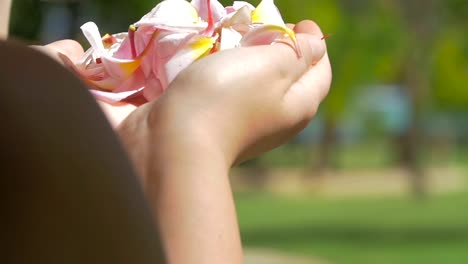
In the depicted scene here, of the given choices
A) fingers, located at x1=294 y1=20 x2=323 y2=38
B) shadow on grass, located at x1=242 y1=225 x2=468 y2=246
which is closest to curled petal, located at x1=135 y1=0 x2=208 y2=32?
fingers, located at x1=294 y1=20 x2=323 y2=38

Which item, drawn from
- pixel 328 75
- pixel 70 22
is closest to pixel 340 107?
pixel 70 22

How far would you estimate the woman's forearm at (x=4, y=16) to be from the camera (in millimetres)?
1492

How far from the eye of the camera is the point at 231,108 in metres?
1.17

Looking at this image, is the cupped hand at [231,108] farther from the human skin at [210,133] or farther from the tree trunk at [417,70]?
the tree trunk at [417,70]

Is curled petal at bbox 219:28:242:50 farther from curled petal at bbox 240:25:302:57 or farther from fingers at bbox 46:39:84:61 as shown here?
fingers at bbox 46:39:84:61

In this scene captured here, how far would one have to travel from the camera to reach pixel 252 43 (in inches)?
52.3

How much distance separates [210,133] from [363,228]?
57.7ft

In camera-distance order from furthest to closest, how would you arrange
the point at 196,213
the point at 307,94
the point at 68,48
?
the point at 68,48
the point at 307,94
the point at 196,213

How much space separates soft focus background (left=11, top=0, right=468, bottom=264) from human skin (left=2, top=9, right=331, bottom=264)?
10.6 m

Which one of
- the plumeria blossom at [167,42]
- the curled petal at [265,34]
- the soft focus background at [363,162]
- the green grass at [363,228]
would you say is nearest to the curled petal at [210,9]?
the plumeria blossom at [167,42]

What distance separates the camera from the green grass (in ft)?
51.3

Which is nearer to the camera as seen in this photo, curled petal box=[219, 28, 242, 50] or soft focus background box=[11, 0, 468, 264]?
curled petal box=[219, 28, 242, 50]

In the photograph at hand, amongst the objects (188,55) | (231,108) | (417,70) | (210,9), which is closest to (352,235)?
(417,70)

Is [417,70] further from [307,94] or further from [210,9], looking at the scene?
[307,94]
